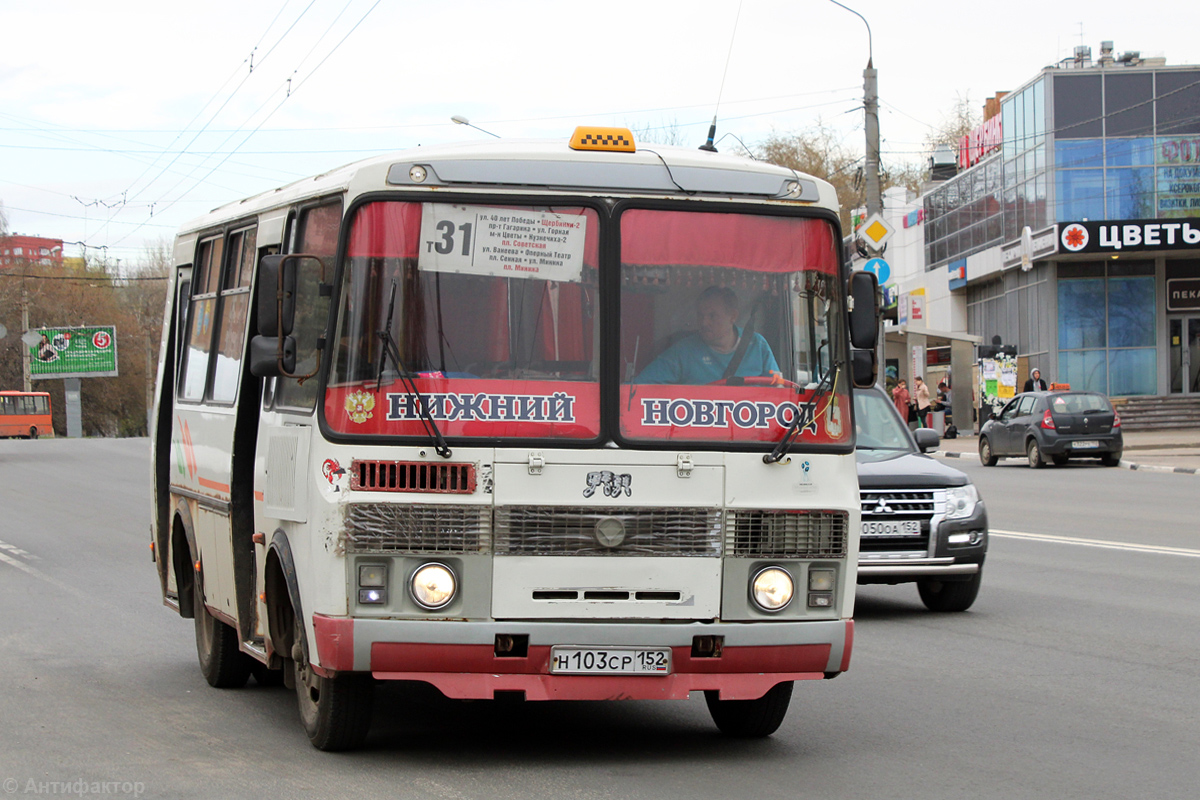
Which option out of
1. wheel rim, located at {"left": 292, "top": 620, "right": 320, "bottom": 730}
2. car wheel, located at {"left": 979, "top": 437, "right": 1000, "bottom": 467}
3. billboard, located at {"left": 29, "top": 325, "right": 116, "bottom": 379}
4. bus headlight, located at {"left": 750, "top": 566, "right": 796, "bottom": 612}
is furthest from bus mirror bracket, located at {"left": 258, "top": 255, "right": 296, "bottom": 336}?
billboard, located at {"left": 29, "top": 325, "right": 116, "bottom": 379}

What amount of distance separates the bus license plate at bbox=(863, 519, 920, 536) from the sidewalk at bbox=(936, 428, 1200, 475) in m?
19.3

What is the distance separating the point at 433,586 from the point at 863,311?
2.16 meters

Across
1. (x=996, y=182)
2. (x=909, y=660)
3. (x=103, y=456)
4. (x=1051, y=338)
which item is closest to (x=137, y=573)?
(x=909, y=660)

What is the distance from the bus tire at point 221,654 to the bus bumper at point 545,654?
2.40 m

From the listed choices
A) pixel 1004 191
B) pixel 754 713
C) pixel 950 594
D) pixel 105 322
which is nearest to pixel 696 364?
pixel 754 713

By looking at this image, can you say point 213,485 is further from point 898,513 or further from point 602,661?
point 898,513

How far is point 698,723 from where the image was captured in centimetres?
751

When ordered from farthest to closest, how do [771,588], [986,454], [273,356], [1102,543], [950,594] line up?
1. [986,454]
2. [1102,543]
3. [950,594]
4. [273,356]
5. [771,588]

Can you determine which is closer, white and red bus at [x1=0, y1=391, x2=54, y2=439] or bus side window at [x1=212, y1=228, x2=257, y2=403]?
bus side window at [x1=212, y1=228, x2=257, y2=403]

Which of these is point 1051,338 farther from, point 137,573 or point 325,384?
point 325,384

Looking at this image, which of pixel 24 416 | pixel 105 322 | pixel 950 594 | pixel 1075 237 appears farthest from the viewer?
pixel 105 322

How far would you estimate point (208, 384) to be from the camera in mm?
8359

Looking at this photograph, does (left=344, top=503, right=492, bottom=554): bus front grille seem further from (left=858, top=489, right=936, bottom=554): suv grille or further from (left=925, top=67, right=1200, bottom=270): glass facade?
(left=925, top=67, right=1200, bottom=270): glass facade

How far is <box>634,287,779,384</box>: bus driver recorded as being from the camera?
6340mm
